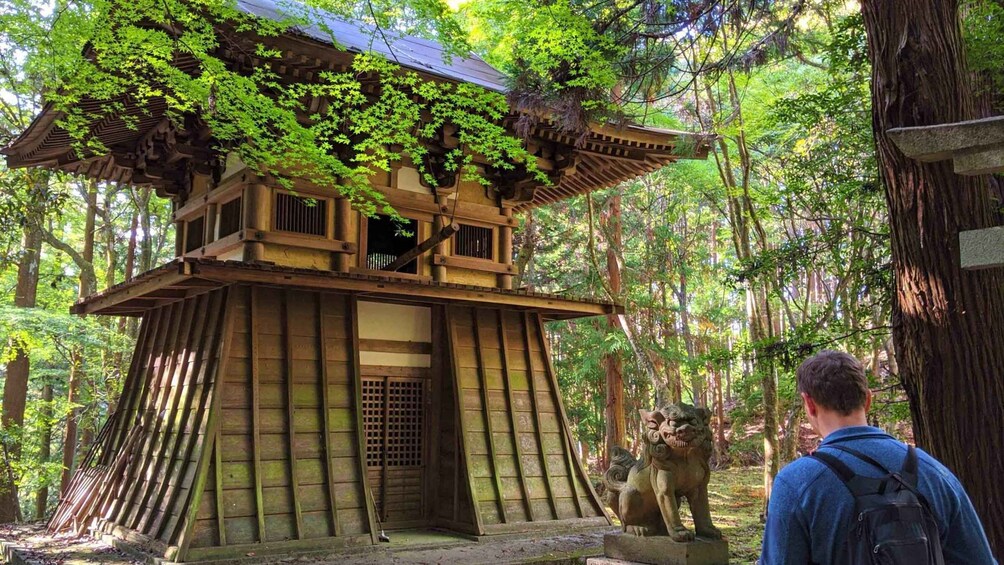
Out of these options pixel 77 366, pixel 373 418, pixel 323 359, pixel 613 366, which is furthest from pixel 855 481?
pixel 77 366

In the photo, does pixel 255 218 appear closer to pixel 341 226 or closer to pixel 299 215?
pixel 299 215

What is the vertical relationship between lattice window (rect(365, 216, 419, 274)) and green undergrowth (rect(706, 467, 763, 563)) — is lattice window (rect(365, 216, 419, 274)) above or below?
above

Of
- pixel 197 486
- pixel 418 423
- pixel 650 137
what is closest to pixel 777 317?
pixel 650 137

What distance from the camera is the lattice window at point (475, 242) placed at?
10.1 metres

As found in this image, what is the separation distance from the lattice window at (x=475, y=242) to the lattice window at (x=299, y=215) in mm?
1942

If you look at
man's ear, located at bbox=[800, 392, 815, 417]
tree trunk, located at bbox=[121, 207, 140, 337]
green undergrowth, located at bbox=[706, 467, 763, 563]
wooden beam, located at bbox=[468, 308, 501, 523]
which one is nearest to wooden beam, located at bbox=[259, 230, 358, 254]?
wooden beam, located at bbox=[468, 308, 501, 523]

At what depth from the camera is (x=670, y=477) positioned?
6.17 meters

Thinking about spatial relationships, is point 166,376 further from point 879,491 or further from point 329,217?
point 879,491

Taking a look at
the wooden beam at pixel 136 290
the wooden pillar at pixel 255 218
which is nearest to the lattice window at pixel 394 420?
the wooden pillar at pixel 255 218

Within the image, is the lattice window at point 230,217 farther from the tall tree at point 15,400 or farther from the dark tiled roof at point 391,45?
the tall tree at point 15,400

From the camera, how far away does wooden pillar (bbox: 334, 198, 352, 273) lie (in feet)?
29.3

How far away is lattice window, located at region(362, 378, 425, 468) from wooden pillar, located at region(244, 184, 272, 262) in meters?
2.14

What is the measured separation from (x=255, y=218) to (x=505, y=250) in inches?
141

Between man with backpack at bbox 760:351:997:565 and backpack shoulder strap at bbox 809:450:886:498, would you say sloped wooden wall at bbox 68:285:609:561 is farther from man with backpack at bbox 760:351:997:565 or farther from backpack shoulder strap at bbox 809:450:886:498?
backpack shoulder strap at bbox 809:450:886:498
